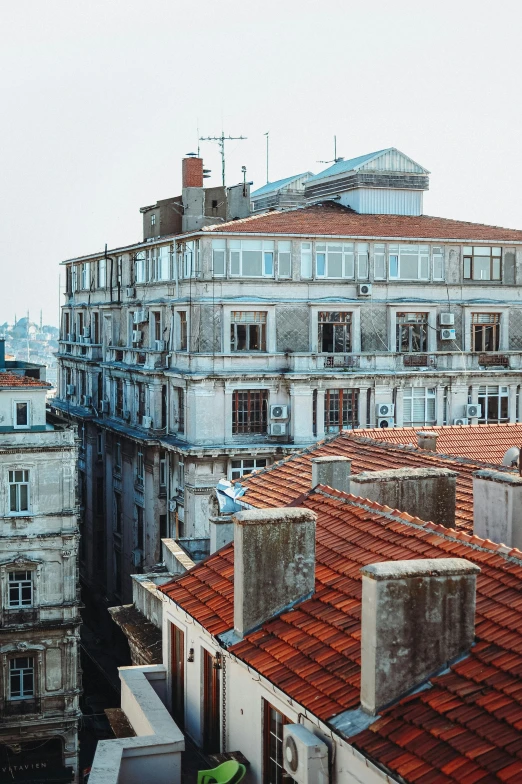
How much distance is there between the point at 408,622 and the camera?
9141 millimetres

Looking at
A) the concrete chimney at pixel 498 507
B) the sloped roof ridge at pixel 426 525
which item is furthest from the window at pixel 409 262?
the concrete chimney at pixel 498 507

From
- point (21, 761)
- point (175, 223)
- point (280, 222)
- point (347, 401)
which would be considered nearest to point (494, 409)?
point (347, 401)

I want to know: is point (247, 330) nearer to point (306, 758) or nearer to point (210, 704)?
point (210, 704)

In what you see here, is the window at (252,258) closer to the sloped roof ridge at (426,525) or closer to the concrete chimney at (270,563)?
the sloped roof ridge at (426,525)

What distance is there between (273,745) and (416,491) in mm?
4951

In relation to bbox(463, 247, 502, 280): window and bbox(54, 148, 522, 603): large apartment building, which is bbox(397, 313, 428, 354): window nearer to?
bbox(54, 148, 522, 603): large apartment building

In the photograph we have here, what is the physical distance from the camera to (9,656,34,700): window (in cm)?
3591

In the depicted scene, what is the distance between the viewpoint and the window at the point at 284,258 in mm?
43469

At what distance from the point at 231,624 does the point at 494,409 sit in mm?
35568

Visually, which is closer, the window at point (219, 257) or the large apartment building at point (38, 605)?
the large apartment building at point (38, 605)

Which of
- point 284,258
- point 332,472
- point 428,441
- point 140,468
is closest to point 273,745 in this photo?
point 332,472

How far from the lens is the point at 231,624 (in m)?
12.2

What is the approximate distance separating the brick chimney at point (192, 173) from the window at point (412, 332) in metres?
12.6

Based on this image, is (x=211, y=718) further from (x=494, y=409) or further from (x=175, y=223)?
(x=175, y=223)
